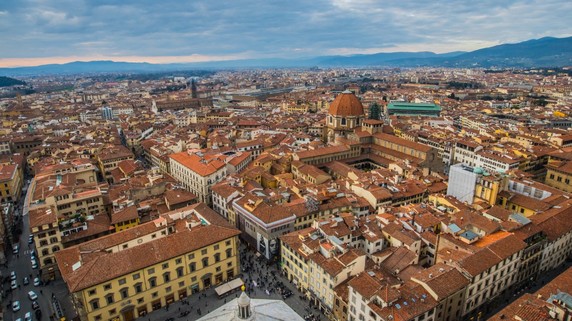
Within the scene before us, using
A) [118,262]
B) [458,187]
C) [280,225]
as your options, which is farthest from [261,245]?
[458,187]

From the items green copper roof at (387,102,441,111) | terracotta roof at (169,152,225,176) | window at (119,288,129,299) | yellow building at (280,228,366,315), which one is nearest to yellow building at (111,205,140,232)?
window at (119,288,129,299)

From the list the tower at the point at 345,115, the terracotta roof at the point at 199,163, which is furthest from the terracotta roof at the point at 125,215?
the tower at the point at 345,115

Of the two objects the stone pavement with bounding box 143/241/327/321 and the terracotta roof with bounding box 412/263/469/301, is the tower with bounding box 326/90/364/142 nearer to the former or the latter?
the stone pavement with bounding box 143/241/327/321

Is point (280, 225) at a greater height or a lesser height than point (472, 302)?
greater

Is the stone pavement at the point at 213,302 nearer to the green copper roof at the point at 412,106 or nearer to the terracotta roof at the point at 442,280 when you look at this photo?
the terracotta roof at the point at 442,280

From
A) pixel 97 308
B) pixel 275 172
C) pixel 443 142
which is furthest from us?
pixel 443 142

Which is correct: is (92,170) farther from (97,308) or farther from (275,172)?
(97,308)

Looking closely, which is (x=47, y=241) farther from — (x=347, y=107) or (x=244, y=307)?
(x=347, y=107)
